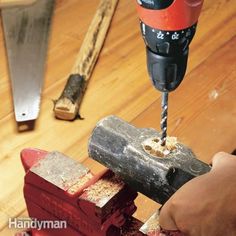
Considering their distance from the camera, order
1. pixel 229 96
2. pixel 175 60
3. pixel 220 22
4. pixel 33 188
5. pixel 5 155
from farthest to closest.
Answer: pixel 220 22 < pixel 229 96 < pixel 5 155 < pixel 33 188 < pixel 175 60

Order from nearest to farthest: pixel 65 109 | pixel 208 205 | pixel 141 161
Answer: pixel 208 205 < pixel 141 161 < pixel 65 109

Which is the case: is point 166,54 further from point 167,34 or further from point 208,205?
point 208,205

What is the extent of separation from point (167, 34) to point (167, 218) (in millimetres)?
224

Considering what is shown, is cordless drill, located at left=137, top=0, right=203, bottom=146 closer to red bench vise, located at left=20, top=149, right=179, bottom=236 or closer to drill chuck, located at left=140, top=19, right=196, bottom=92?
drill chuck, located at left=140, top=19, right=196, bottom=92

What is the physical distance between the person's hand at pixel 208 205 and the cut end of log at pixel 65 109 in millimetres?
481

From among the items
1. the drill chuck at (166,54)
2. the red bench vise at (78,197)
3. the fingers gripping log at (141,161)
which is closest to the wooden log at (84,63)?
the red bench vise at (78,197)

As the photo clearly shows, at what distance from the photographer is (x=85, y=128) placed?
107 centimetres

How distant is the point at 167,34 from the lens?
628 millimetres

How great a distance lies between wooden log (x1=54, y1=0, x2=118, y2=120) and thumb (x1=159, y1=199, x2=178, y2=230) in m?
0.47

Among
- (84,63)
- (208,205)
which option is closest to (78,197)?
(208,205)

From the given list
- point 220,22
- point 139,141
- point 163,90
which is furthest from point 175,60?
point 220,22

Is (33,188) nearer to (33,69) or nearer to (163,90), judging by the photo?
(163,90)

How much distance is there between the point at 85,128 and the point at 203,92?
27 cm

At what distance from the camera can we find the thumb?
634 mm
